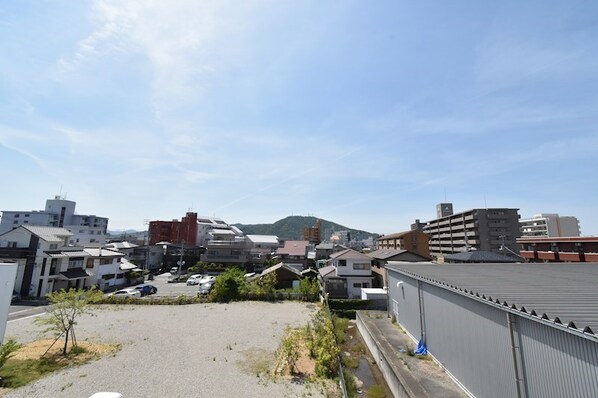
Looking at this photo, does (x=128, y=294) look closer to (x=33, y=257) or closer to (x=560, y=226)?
(x=33, y=257)

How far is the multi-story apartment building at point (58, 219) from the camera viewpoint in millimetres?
67688

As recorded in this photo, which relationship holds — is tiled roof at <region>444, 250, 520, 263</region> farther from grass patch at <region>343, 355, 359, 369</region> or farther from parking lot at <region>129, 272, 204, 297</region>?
parking lot at <region>129, 272, 204, 297</region>

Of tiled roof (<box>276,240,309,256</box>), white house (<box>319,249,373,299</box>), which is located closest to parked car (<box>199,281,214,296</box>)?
white house (<box>319,249,373,299</box>)

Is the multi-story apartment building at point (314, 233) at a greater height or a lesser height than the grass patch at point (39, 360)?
greater

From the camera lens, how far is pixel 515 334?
7.38 meters

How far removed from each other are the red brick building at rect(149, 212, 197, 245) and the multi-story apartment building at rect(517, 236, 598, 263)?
67.0 meters

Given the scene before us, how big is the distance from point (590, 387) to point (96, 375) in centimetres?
1580

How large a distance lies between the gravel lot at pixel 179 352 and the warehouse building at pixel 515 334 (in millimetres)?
5630

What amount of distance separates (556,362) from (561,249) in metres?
44.9

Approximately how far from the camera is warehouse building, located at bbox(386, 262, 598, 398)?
5.70m

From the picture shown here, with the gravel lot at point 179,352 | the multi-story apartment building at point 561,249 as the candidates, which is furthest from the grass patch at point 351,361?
the multi-story apartment building at point 561,249

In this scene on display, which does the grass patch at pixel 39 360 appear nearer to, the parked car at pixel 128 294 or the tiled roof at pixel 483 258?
the parked car at pixel 128 294

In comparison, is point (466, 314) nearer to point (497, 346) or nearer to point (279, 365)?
point (497, 346)

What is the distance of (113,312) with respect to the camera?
2262 centimetres
